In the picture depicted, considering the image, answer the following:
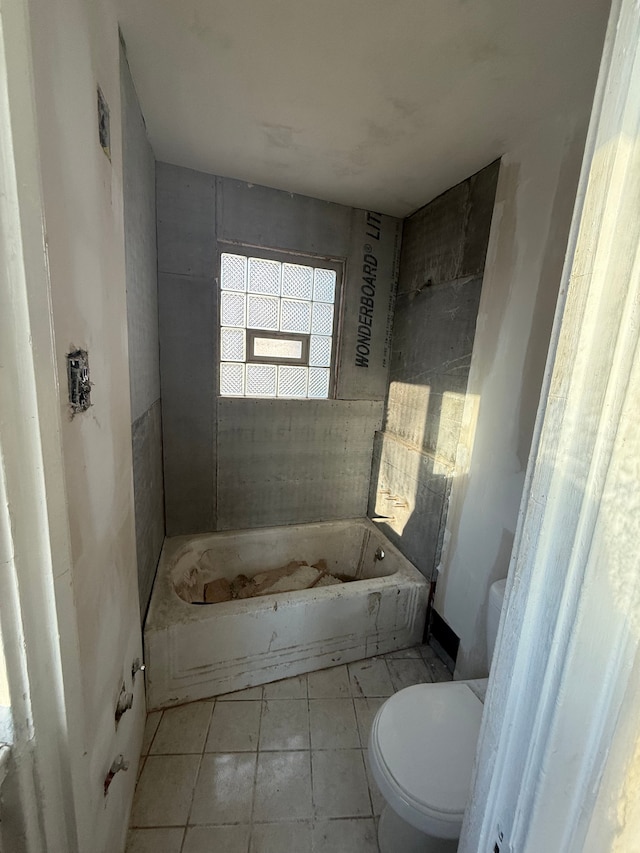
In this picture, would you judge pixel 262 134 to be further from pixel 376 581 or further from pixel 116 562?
pixel 376 581

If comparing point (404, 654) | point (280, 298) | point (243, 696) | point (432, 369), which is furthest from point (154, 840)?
point (280, 298)

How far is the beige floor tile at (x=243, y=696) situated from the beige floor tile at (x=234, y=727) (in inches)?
0.7

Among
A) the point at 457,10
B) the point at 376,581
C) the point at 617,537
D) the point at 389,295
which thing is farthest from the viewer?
the point at 389,295

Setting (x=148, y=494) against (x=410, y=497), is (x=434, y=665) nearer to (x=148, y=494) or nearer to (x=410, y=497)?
(x=410, y=497)

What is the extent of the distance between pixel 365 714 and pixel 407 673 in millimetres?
341

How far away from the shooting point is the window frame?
6.92 feet

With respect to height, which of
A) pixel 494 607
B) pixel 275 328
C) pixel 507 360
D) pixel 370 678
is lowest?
pixel 370 678

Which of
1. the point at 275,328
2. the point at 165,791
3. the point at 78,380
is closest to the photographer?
the point at 78,380

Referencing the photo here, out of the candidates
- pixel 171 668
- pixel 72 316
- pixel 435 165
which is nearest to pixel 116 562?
pixel 72 316

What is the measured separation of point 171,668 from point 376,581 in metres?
1.07

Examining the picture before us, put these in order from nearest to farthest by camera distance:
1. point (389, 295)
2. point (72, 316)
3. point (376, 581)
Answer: point (72, 316), point (376, 581), point (389, 295)

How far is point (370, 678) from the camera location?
5.94ft

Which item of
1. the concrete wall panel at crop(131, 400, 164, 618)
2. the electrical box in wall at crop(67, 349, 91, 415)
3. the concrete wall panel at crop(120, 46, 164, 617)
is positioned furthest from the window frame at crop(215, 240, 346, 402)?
the electrical box in wall at crop(67, 349, 91, 415)

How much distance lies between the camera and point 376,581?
1.94 m
